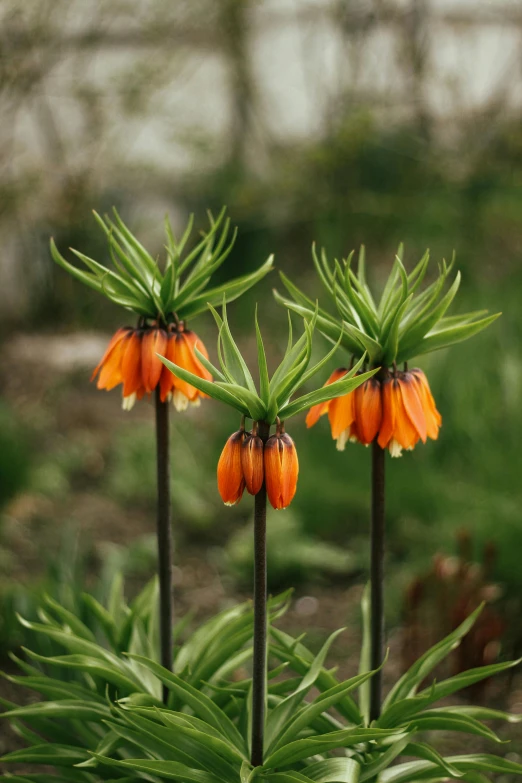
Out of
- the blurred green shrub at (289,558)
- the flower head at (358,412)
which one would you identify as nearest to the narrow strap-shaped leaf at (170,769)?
the flower head at (358,412)

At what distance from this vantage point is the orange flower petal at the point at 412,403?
157 centimetres

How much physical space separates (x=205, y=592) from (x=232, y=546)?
23cm

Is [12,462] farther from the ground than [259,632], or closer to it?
farther from the ground

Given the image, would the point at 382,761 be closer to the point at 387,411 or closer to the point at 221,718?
the point at 221,718

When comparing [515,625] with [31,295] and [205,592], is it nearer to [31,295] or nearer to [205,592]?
[205,592]

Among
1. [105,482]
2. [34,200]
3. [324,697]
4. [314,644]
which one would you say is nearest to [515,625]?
[314,644]

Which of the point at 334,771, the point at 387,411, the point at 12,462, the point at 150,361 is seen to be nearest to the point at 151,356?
the point at 150,361

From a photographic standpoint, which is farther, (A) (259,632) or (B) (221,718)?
(B) (221,718)

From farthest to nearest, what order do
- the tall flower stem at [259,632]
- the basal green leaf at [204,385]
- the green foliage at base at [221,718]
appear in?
the green foliage at base at [221,718], the tall flower stem at [259,632], the basal green leaf at [204,385]

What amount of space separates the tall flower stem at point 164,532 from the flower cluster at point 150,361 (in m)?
0.08

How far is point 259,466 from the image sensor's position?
140cm

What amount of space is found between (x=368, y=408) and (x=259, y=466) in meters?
0.28

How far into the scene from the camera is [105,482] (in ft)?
15.2

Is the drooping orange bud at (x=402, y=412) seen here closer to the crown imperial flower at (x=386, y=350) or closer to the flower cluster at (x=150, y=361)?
the crown imperial flower at (x=386, y=350)
